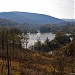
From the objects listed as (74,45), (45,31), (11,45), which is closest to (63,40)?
(74,45)

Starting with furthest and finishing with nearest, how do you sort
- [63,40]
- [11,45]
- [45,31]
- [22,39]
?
1. [45,31]
2. [63,40]
3. [22,39]
4. [11,45]

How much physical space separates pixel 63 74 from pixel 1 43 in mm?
26607

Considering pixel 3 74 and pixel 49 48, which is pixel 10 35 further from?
pixel 3 74

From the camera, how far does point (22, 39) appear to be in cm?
5025

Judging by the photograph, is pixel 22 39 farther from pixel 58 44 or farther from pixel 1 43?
pixel 58 44

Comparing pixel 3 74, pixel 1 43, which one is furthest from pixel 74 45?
pixel 3 74

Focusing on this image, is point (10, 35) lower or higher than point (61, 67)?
higher

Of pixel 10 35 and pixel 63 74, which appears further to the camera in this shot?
pixel 10 35

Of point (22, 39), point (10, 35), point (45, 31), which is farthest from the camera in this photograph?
point (45, 31)

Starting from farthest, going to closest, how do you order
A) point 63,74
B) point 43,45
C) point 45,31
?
point 45,31 < point 43,45 < point 63,74

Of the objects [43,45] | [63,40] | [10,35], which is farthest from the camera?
[63,40]

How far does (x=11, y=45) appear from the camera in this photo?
45.3 metres

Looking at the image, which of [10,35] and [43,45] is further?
[43,45]

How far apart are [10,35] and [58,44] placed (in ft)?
68.8
